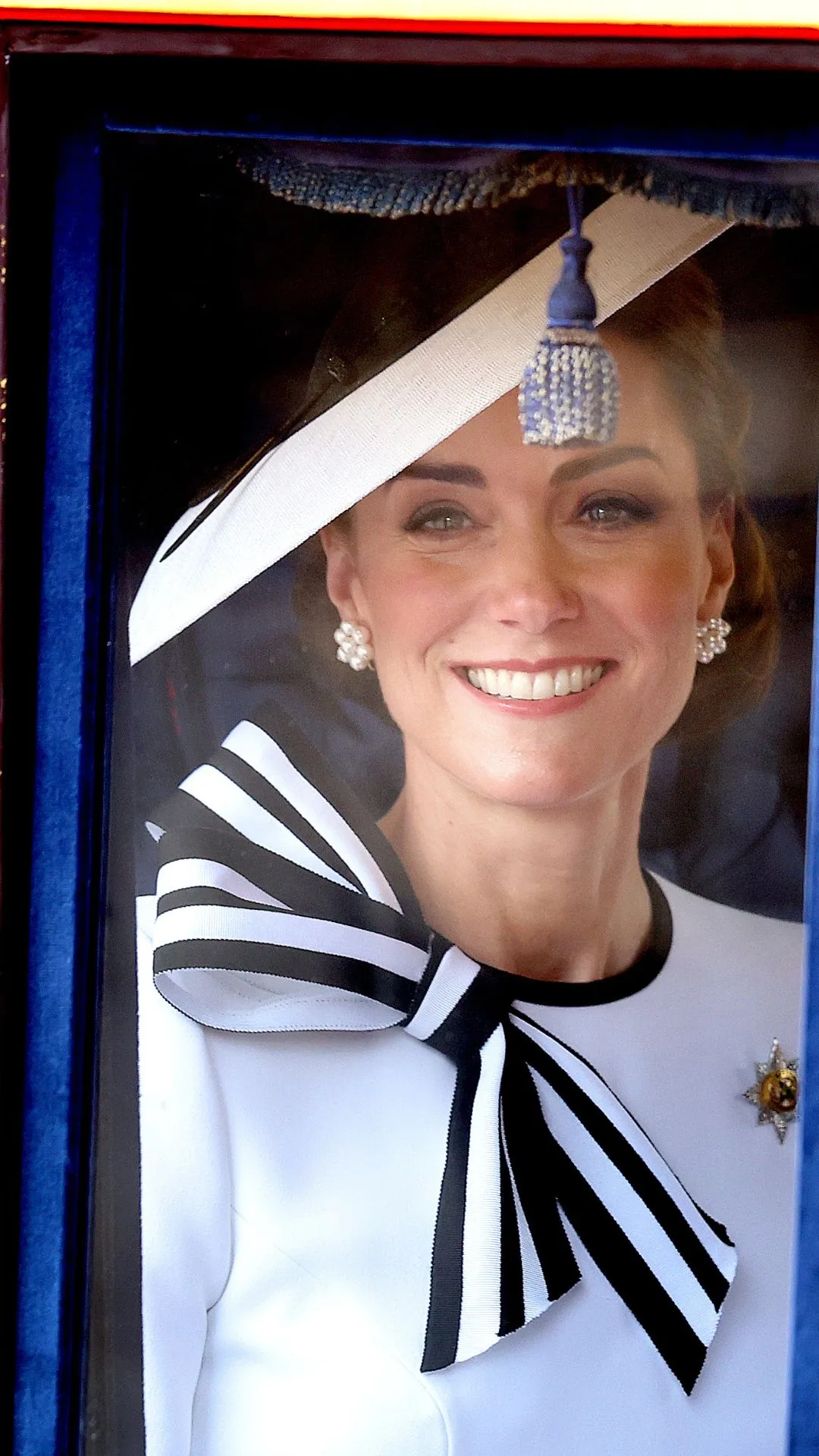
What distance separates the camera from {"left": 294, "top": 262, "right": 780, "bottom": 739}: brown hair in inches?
48.5

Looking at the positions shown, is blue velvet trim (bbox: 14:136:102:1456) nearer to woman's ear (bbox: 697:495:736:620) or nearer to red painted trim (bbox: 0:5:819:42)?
red painted trim (bbox: 0:5:819:42)

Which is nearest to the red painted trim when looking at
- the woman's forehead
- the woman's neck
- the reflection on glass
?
the reflection on glass

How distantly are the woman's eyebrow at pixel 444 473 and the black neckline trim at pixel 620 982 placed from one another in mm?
383

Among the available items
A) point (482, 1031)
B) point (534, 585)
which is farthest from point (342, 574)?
point (482, 1031)

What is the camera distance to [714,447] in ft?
4.10

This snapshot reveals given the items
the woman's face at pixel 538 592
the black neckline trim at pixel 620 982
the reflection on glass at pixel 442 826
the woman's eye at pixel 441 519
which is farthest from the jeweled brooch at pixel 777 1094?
the woman's eye at pixel 441 519

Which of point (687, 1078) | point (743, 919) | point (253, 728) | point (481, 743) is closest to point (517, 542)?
point (481, 743)

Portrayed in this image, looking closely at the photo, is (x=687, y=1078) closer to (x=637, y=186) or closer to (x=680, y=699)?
(x=680, y=699)

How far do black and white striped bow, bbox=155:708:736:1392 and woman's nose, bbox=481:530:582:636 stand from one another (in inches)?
8.5

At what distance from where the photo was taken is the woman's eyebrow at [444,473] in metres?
1.23

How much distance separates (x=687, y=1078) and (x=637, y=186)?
0.77 meters

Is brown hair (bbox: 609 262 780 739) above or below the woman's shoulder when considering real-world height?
above

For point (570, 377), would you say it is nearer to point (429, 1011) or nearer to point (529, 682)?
point (529, 682)

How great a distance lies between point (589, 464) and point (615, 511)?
0.15 feet
